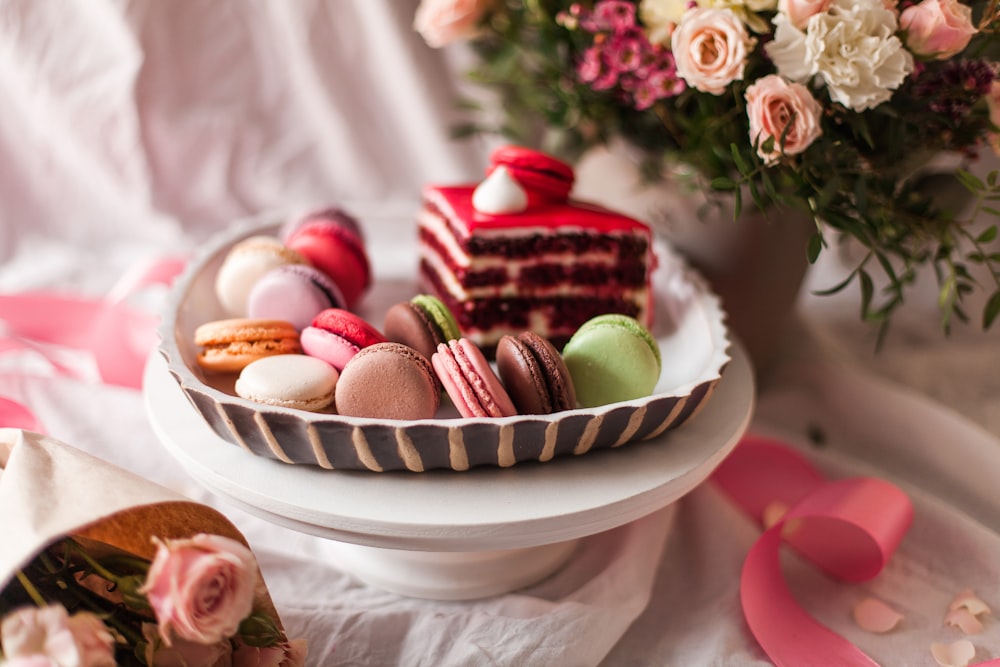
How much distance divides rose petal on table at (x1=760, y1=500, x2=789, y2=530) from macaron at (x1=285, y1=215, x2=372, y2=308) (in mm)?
739

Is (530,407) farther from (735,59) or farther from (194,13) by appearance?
(194,13)

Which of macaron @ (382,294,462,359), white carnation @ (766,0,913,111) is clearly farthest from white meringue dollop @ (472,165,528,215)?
white carnation @ (766,0,913,111)

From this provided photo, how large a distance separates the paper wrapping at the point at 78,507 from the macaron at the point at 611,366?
452 millimetres

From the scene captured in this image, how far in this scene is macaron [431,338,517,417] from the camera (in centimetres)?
94

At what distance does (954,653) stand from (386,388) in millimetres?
777

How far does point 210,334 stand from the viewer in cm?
110

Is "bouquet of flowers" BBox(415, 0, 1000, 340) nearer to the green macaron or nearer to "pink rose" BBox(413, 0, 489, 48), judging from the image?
"pink rose" BBox(413, 0, 489, 48)

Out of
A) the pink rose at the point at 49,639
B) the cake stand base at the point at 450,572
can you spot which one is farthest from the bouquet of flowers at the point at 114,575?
the cake stand base at the point at 450,572

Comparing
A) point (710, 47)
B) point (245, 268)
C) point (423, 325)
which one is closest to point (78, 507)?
point (423, 325)

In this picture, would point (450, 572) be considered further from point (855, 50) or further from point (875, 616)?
point (855, 50)

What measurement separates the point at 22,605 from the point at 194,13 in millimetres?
1403

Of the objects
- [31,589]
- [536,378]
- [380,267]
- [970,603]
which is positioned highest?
[31,589]

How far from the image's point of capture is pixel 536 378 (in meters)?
0.97

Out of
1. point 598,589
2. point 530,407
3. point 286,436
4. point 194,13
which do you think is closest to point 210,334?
point 286,436
